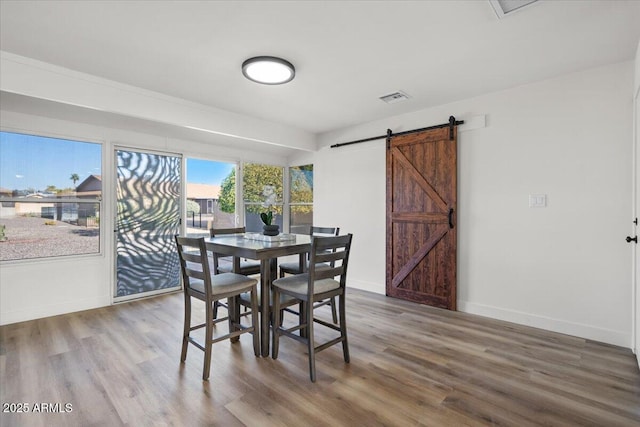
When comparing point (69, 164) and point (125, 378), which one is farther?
point (69, 164)

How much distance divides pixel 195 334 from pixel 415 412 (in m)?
2.10

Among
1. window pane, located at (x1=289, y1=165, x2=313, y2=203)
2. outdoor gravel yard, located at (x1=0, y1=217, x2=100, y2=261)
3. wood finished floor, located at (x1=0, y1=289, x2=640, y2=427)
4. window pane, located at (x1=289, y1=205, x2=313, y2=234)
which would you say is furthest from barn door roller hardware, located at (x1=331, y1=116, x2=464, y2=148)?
outdoor gravel yard, located at (x1=0, y1=217, x2=100, y2=261)

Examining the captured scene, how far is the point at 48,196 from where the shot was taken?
11.7 feet

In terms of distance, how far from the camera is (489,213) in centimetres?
355

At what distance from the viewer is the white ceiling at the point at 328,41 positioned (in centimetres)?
205

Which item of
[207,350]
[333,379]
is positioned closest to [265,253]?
[207,350]

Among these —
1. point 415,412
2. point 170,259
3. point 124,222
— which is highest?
point 124,222

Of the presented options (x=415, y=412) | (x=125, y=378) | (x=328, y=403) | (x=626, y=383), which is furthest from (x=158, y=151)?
(x=626, y=383)

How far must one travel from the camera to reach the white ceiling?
2053 millimetres

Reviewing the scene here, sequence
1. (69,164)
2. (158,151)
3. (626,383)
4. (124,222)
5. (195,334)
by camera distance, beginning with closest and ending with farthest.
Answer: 1. (626,383)
2. (195,334)
3. (69,164)
4. (124,222)
5. (158,151)

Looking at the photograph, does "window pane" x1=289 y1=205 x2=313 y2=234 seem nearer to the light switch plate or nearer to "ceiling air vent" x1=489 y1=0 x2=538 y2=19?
the light switch plate

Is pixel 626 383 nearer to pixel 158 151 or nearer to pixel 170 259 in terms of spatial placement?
pixel 170 259

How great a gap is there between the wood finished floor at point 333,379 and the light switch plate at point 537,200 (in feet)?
4.15

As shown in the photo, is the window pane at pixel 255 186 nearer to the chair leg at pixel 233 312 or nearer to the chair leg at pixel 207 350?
the chair leg at pixel 233 312
